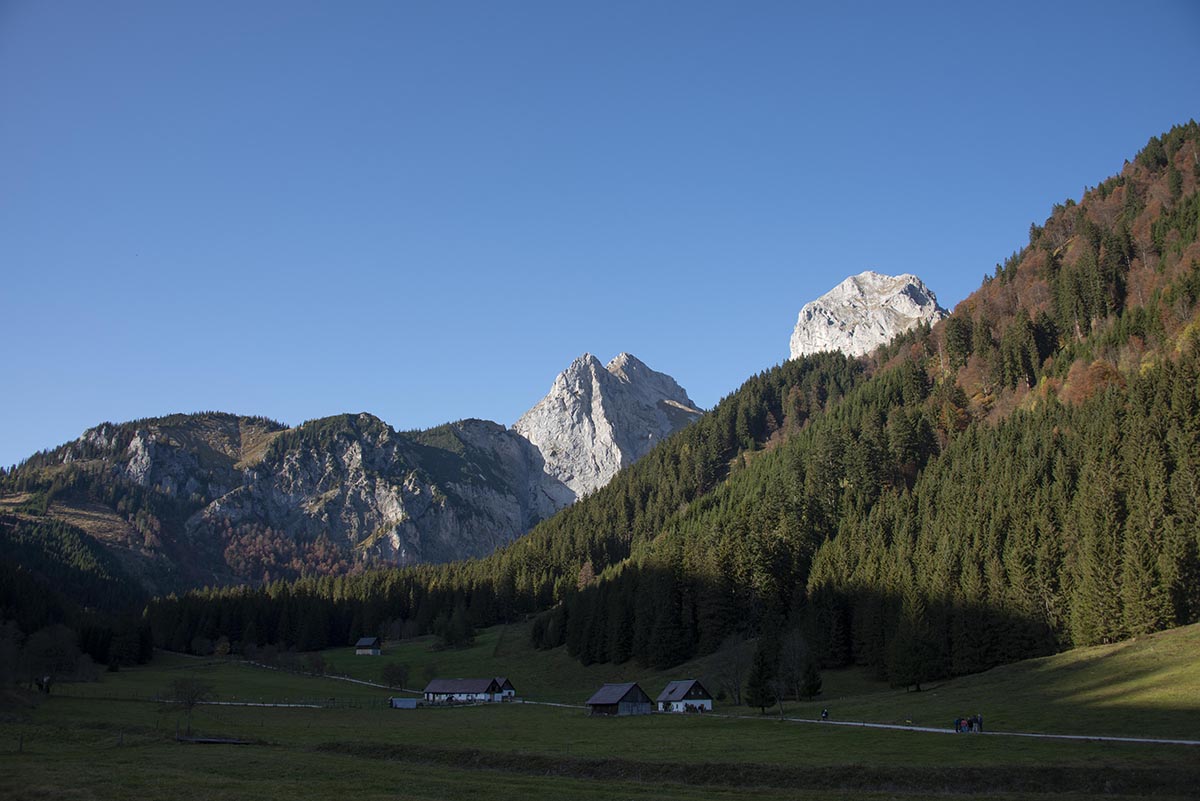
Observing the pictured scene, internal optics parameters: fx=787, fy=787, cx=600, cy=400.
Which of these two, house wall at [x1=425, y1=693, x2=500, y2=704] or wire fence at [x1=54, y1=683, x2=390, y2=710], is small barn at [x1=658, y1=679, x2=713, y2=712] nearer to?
house wall at [x1=425, y1=693, x2=500, y2=704]

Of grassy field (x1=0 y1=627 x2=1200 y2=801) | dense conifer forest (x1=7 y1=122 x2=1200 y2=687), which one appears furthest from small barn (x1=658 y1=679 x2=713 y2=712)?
dense conifer forest (x1=7 y1=122 x2=1200 y2=687)

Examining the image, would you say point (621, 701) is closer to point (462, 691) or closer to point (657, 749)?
point (462, 691)

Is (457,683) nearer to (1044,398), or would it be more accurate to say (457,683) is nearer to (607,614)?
(607,614)

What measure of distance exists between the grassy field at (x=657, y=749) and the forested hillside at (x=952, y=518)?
739 centimetres

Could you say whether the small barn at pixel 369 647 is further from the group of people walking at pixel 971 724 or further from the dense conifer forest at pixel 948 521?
the group of people walking at pixel 971 724

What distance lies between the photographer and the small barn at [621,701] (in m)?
88.8

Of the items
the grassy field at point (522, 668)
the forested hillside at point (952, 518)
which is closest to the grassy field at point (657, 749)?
the forested hillside at point (952, 518)

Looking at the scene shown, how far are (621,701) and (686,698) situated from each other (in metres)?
7.35

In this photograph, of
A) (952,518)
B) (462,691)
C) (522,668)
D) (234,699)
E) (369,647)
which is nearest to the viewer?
(952,518)

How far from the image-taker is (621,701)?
8875cm

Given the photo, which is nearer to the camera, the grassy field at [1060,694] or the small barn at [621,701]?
the grassy field at [1060,694]

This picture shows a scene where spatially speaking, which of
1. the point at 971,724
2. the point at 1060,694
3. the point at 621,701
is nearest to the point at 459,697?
the point at 621,701

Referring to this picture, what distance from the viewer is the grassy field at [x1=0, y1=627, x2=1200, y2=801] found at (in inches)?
1478

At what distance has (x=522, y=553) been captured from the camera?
18588 centimetres
